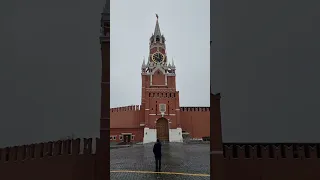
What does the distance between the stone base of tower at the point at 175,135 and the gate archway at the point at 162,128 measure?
2.23 ft

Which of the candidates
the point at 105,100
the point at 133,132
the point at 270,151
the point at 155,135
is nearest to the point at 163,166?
the point at 270,151

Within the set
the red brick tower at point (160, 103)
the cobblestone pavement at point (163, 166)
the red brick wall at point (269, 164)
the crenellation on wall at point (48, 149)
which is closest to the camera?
the crenellation on wall at point (48, 149)

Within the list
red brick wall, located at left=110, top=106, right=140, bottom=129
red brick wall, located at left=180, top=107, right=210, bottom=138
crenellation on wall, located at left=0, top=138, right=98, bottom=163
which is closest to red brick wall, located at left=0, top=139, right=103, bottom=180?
crenellation on wall, located at left=0, top=138, right=98, bottom=163

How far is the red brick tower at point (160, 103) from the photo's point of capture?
27.2 m

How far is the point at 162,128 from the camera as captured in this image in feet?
92.5

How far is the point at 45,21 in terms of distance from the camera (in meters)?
4.77

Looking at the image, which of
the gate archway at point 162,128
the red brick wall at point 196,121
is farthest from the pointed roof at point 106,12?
the gate archway at point 162,128

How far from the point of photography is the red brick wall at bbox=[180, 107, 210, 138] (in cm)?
2744

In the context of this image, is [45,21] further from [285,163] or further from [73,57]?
[285,163]

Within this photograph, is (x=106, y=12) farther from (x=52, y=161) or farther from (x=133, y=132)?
(x=133, y=132)

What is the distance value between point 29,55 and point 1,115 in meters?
1.00

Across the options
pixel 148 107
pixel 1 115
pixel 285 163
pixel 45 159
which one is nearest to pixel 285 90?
pixel 285 163

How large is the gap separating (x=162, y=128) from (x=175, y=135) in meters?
1.69

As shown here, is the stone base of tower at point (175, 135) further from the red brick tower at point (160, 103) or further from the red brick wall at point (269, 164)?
the red brick wall at point (269, 164)
